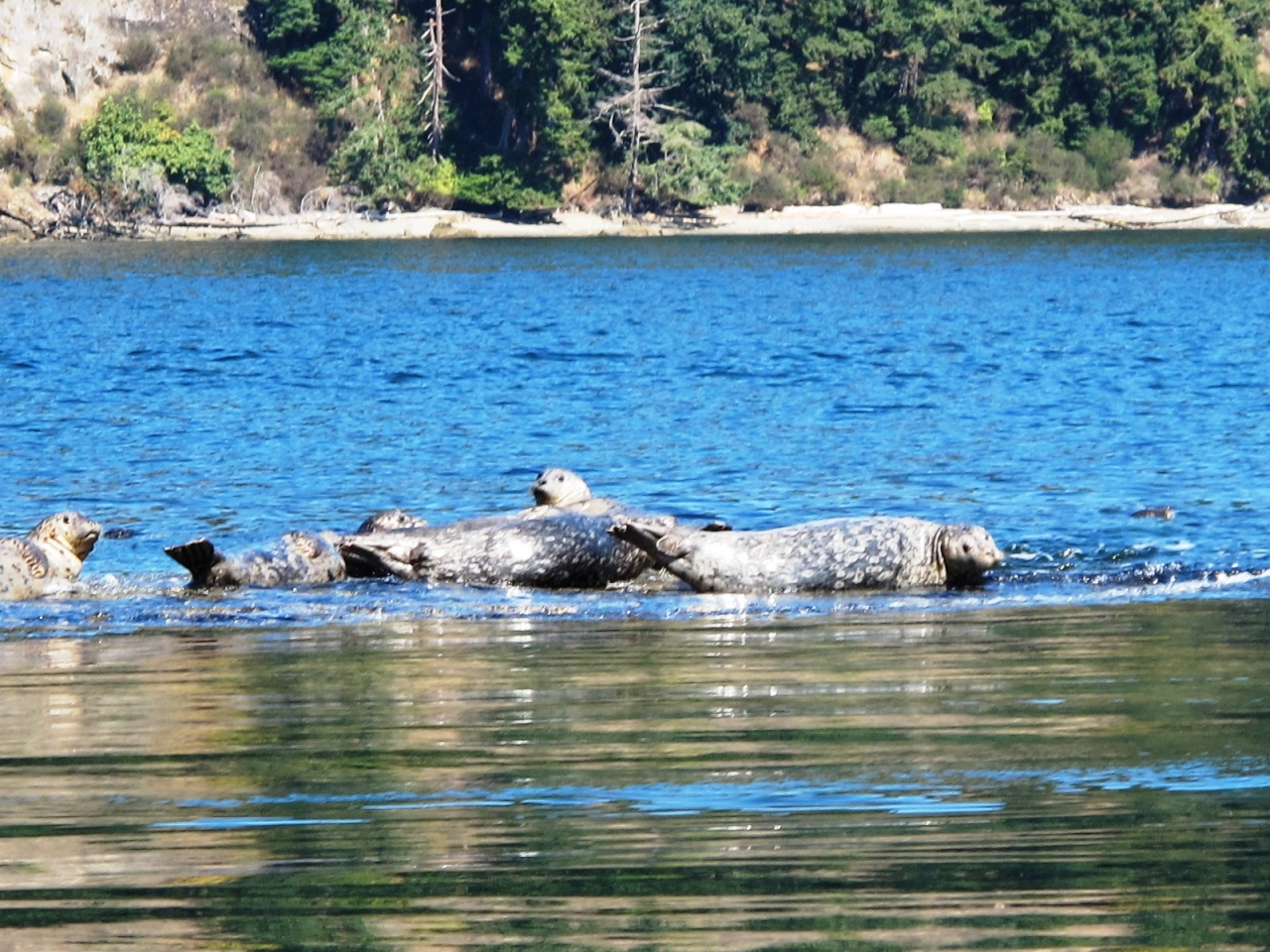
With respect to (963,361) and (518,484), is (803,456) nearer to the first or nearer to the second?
(518,484)

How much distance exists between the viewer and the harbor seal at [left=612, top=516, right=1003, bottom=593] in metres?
10.5

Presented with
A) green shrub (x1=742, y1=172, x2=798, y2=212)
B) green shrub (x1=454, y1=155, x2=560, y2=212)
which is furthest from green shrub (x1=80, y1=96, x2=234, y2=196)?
green shrub (x1=742, y1=172, x2=798, y2=212)

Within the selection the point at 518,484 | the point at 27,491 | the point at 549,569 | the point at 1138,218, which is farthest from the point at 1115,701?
the point at 1138,218

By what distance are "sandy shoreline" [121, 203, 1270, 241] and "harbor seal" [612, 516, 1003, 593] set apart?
74.1m

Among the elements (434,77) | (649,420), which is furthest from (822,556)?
(434,77)

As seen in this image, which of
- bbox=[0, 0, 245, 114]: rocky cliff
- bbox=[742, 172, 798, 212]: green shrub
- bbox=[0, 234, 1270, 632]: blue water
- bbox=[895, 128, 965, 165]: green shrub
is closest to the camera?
bbox=[0, 234, 1270, 632]: blue water

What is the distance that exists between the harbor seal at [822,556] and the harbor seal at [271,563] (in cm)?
164

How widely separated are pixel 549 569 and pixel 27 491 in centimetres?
611

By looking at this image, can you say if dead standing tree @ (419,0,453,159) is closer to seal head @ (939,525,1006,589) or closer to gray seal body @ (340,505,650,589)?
gray seal body @ (340,505,650,589)

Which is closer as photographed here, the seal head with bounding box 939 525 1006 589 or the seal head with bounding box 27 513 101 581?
the seal head with bounding box 939 525 1006 589

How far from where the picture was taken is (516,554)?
11.0 meters

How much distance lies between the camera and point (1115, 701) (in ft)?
21.5

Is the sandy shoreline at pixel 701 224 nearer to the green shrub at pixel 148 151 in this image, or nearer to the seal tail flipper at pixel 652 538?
the green shrub at pixel 148 151

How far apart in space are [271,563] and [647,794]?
6.18 m
